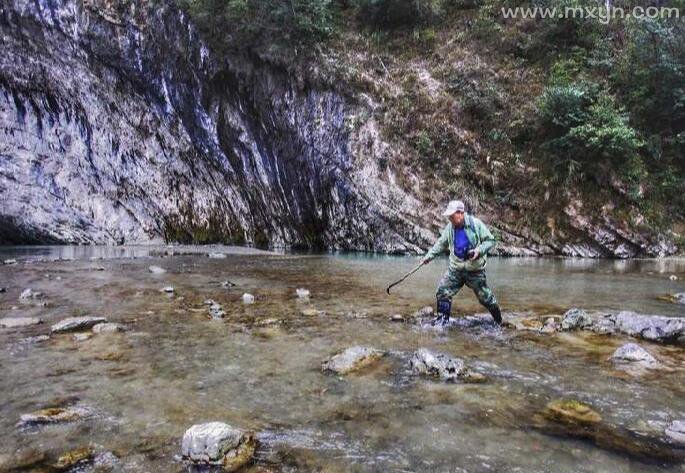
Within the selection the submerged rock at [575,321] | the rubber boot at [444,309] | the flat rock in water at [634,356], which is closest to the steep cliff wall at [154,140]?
the rubber boot at [444,309]

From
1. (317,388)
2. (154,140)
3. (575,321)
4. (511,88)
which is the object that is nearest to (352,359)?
(317,388)

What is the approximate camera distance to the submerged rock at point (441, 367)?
4254mm

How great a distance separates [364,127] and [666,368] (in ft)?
59.6

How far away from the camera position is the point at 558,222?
19156 millimetres

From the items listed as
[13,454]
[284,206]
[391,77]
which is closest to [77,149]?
[284,206]

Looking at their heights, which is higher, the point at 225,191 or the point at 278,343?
the point at 225,191

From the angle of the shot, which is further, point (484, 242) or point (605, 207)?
point (605, 207)

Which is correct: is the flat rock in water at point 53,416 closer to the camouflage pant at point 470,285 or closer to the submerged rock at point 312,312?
the submerged rock at point 312,312

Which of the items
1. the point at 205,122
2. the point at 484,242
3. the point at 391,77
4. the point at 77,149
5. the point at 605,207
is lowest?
the point at 484,242

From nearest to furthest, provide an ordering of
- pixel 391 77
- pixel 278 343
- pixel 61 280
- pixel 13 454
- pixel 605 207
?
pixel 13 454 → pixel 278 343 → pixel 61 280 → pixel 605 207 → pixel 391 77

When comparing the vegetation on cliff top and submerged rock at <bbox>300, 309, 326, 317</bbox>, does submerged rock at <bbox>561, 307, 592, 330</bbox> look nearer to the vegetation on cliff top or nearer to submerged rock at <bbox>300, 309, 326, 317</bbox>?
submerged rock at <bbox>300, 309, 326, 317</bbox>

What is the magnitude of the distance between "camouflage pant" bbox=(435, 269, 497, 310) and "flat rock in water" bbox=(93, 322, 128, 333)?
4163mm

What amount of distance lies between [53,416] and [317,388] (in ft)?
6.48

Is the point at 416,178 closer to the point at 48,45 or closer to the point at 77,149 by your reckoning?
the point at 77,149
